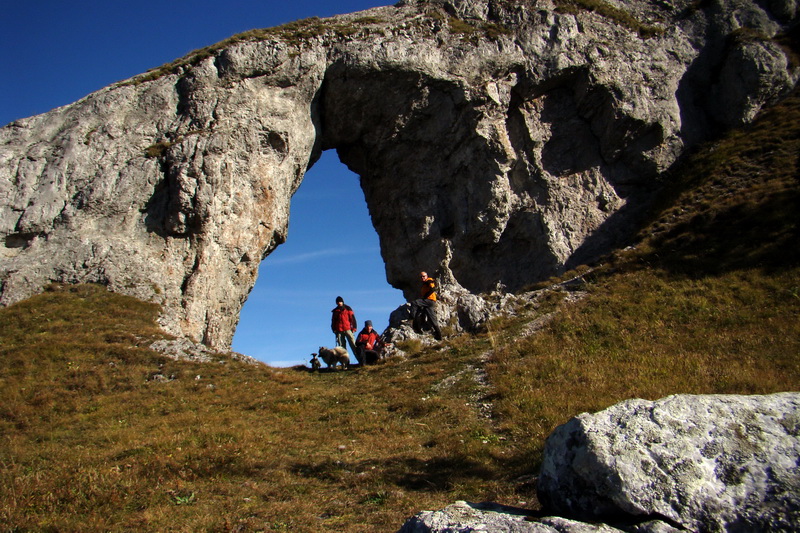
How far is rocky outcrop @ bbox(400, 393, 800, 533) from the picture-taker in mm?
5340

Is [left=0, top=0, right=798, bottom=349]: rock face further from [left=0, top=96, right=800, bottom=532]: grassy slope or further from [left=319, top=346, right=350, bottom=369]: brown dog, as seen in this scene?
[left=319, top=346, right=350, bottom=369]: brown dog

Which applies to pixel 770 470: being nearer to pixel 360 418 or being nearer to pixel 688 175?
pixel 360 418

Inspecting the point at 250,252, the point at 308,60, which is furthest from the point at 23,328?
the point at 308,60

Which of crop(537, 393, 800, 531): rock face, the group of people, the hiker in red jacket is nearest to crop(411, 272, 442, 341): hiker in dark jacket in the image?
the group of people

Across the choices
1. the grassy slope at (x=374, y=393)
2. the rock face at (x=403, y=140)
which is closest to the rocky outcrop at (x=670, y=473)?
the grassy slope at (x=374, y=393)

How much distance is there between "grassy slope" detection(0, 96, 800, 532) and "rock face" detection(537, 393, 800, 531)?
2629mm

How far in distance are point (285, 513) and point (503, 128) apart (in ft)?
104

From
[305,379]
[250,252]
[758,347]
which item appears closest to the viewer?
[758,347]

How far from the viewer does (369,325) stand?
2653cm

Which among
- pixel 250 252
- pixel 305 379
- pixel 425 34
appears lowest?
pixel 305 379

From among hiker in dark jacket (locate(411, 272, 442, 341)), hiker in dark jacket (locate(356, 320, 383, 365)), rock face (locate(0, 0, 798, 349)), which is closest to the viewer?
hiker in dark jacket (locate(356, 320, 383, 365))

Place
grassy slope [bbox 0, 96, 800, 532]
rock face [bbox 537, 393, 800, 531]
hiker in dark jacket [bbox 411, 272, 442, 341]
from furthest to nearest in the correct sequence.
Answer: hiker in dark jacket [bbox 411, 272, 442, 341] < grassy slope [bbox 0, 96, 800, 532] < rock face [bbox 537, 393, 800, 531]

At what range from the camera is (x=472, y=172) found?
3631 cm

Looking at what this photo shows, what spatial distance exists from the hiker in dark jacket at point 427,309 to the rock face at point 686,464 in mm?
19315
